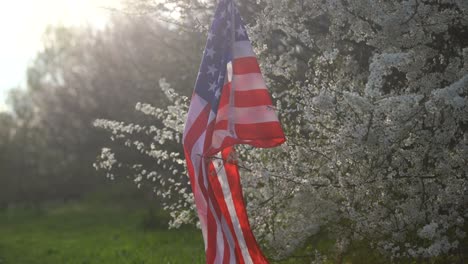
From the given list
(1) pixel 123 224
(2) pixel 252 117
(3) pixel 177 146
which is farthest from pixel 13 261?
(2) pixel 252 117

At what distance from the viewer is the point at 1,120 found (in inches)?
1219

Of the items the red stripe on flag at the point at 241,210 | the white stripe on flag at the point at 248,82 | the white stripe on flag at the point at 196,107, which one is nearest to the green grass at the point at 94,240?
the red stripe on flag at the point at 241,210

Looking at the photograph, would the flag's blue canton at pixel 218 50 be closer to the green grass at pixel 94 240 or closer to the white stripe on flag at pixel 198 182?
the white stripe on flag at pixel 198 182

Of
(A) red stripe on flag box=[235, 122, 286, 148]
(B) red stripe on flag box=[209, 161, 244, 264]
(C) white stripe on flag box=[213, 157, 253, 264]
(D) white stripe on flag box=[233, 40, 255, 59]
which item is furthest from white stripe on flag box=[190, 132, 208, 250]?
(D) white stripe on flag box=[233, 40, 255, 59]

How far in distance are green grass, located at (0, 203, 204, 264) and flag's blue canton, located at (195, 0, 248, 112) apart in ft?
15.7

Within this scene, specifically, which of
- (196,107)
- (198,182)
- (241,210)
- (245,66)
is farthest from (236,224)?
(245,66)

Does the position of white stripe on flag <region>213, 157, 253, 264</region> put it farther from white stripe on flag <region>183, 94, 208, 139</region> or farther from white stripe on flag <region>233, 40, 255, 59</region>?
white stripe on flag <region>233, 40, 255, 59</region>

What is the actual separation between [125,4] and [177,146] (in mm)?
2233

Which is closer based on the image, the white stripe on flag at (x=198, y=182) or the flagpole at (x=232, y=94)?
the white stripe on flag at (x=198, y=182)

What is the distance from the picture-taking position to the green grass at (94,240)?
1252 centimetres

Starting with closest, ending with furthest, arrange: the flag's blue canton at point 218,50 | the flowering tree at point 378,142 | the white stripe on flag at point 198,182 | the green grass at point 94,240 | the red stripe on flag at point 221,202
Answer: the flowering tree at point 378,142, the white stripe on flag at point 198,182, the red stripe on flag at point 221,202, the flag's blue canton at point 218,50, the green grass at point 94,240

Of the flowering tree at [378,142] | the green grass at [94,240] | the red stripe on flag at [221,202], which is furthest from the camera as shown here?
the green grass at [94,240]

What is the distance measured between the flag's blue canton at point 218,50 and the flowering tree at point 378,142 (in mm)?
548

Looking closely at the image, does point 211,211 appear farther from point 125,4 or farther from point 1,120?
point 1,120
